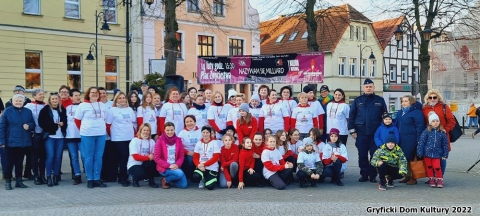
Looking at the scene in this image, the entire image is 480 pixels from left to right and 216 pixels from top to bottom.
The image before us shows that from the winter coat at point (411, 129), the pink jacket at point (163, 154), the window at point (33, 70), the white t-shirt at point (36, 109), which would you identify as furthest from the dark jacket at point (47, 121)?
the window at point (33, 70)

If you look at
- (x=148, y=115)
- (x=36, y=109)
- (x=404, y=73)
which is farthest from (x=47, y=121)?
(x=404, y=73)

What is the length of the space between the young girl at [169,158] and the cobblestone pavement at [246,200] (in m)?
0.23

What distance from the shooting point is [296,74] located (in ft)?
Answer: 57.0

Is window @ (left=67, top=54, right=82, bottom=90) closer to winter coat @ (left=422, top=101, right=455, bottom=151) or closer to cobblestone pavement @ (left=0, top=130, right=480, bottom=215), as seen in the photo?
cobblestone pavement @ (left=0, top=130, right=480, bottom=215)

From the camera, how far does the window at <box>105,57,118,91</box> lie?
2748cm

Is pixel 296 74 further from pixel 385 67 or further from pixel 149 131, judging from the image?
pixel 385 67

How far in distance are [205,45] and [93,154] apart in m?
23.8

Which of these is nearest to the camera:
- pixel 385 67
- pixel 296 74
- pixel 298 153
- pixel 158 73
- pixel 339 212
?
pixel 339 212

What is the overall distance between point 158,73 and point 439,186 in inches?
526

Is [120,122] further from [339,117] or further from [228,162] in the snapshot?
[339,117]

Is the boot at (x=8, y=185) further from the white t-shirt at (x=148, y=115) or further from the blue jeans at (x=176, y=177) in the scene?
the blue jeans at (x=176, y=177)

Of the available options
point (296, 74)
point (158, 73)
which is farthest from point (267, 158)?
point (158, 73)

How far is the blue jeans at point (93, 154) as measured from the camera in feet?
30.3

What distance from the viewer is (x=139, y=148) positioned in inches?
368
